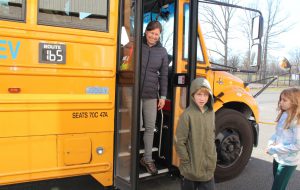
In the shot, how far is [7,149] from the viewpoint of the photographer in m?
2.40

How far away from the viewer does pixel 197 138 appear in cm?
252

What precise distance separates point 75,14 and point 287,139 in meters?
2.26

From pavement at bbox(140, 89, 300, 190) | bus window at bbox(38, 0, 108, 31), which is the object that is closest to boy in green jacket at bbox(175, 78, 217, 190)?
pavement at bbox(140, 89, 300, 190)

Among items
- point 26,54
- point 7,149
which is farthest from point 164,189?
point 26,54

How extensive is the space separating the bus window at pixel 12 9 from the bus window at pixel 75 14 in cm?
14

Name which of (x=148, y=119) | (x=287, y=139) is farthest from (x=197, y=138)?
(x=287, y=139)

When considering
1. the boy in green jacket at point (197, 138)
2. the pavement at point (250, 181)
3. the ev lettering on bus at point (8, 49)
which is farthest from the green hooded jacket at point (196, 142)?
the ev lettering on bus at point (8, 49)

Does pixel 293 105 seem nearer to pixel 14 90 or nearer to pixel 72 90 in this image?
pixel 72 90

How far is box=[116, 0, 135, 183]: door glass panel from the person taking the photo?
8.92ft

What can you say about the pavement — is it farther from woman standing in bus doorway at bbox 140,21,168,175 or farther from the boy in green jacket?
the boy in green jacket

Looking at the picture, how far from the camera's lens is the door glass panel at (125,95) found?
272cm

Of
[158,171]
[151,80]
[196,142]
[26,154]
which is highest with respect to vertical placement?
[151,80]

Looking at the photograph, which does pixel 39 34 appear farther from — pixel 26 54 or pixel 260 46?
pixel 260 46

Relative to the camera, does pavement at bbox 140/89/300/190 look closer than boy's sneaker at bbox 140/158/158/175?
No
